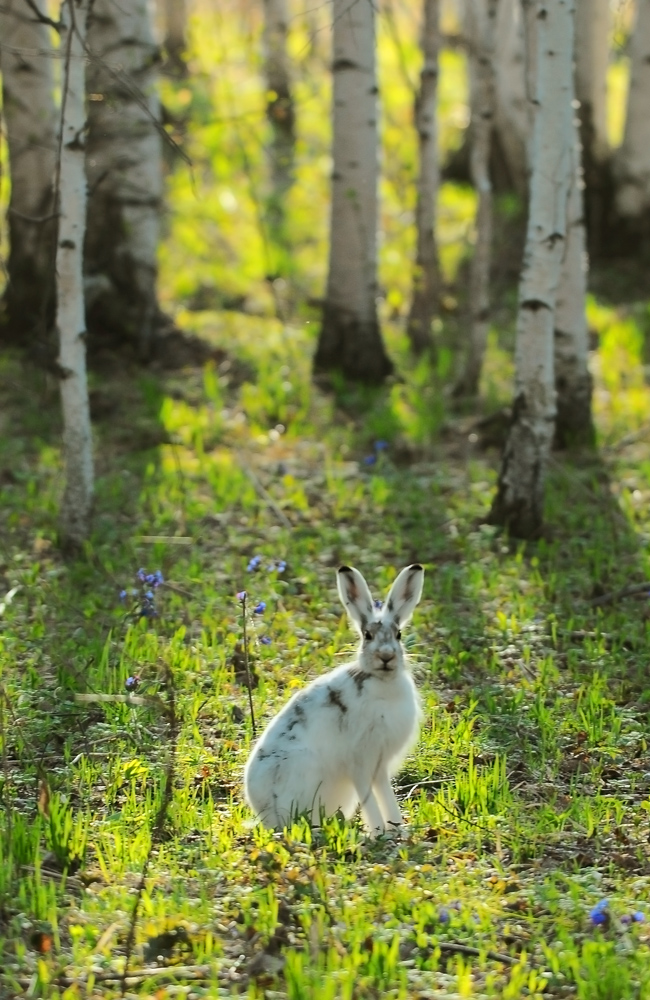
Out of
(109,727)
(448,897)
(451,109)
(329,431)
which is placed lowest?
(448,897)

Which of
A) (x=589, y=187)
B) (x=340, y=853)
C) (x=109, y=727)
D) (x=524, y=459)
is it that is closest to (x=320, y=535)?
(x=524, y=459)

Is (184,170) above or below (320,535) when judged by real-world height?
above

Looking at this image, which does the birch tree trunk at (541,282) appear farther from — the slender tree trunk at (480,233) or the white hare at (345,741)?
the white hare at (345,741)

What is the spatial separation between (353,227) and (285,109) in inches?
247

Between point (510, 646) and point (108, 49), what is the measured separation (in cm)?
639

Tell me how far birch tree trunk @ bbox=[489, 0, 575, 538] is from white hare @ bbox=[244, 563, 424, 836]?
3023mm

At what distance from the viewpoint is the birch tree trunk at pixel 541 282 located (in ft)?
24.0

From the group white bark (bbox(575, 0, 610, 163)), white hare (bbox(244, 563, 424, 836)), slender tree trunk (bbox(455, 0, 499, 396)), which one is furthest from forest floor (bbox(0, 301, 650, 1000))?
white bark (bbox(575, 0, 610, 163))

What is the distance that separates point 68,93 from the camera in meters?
6.84

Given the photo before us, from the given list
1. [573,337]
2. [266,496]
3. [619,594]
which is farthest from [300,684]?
[573,337]

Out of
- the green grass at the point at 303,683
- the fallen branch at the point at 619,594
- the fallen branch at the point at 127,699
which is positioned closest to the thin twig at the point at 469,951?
the green grass at the point at 303,683

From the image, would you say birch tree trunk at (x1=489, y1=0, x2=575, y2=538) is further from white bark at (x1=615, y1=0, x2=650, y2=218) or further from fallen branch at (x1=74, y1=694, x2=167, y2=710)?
white bark at (x1=615, y1=0, x2=650, y2=218)

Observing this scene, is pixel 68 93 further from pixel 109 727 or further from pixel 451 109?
pixel 451 109

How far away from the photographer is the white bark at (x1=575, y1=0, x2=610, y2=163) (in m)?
13.3
